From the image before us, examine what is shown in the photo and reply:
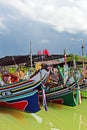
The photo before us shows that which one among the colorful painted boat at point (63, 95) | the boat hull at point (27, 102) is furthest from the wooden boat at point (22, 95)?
the colorful painted boat at point (63, 95)

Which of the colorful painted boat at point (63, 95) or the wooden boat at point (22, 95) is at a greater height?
the wooden boat at point (22, 95)

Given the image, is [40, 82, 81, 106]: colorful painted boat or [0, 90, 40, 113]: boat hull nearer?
[0, 90, 40, 113]: boat hull

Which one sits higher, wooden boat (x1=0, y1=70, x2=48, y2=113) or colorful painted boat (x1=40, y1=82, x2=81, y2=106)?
wooden boat (x1=0, y1=70, x2=48, y2=113)

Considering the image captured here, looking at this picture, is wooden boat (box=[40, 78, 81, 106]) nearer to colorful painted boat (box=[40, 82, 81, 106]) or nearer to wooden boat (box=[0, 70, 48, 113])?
colorful painted boat (box=[40, 82, 81, 106])

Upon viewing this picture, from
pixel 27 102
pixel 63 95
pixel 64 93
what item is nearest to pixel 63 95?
pixel 63 95

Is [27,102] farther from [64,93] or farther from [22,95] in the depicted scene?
[64,93]

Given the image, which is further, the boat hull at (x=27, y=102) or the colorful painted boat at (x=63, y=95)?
the colorful painted boat at (x=63, y=95)

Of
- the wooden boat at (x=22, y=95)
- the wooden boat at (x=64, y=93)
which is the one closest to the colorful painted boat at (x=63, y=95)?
the wooden boat at (x=64, y=93)

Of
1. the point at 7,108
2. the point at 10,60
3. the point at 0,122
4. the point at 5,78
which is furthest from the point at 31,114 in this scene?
the point at 10,60

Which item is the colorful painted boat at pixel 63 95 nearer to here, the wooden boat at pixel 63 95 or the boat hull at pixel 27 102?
the wooden boat at pixel 63 95

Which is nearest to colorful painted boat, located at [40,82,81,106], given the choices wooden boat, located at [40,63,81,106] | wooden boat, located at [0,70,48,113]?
wooden boat, located at [40,63,81,106]

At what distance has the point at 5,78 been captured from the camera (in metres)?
11.8

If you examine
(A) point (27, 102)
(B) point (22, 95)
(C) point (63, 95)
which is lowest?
(C) point (63, 95)

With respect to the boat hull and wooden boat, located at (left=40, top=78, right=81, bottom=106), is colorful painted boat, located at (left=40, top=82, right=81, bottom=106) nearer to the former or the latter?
wooden boat, located at (left=40, top=78, right=81, bottom=106)
